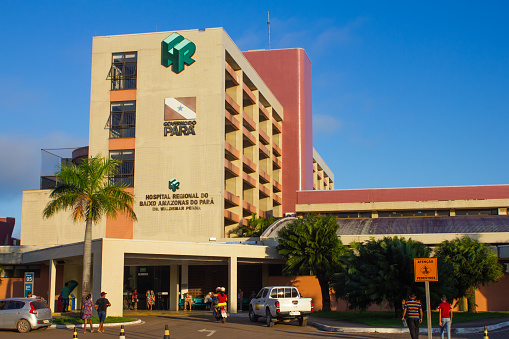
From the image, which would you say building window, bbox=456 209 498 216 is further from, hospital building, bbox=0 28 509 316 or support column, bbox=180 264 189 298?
support column, bbox=180 264 189 298

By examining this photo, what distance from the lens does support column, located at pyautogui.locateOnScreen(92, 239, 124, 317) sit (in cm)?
3562

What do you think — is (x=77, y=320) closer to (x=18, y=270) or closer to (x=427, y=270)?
(x=427, y=270)

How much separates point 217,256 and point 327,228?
26.6 ft

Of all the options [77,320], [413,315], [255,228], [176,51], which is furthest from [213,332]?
[176,51]

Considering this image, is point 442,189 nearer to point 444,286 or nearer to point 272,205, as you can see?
point 272,205

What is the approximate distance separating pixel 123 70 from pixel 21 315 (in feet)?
111

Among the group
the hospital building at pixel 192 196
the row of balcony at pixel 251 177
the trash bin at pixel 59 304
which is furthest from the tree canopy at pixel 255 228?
the trash bin at pixel 59 304

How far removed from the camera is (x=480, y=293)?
44500 millimetres

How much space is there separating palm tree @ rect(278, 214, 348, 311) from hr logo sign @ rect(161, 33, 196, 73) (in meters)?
20.0

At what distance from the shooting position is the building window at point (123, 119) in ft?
186

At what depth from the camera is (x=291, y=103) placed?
7931 cm

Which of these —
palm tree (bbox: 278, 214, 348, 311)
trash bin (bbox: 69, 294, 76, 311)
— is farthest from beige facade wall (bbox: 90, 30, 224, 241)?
palm tree (bbox: 278, 214, 348, 311)

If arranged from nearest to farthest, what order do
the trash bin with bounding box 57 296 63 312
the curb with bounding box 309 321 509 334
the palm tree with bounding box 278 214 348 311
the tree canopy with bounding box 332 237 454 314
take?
the curb with bounding box 309 321 509 334
the tree canopy with bounding box 332 237 454 314
the palm tree with bounding box 278 214 348 311
the trash bin with bounding box 57 296 63 312

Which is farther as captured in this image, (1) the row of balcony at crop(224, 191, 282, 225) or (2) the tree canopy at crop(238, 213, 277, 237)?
(1) the row of balcony at crop(224, 191, 282, 225)
